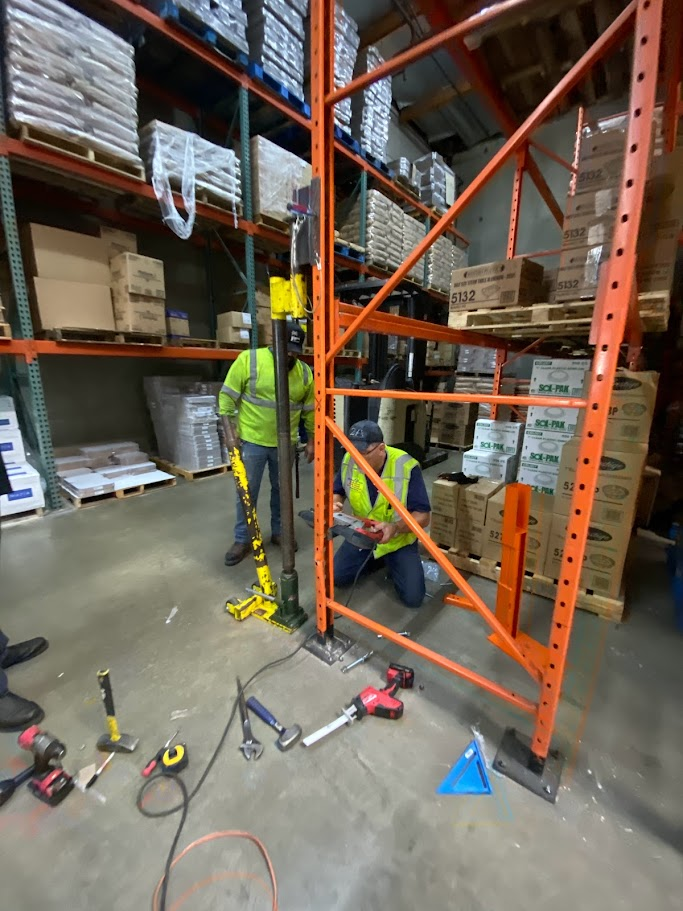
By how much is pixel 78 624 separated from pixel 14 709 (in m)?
0.67

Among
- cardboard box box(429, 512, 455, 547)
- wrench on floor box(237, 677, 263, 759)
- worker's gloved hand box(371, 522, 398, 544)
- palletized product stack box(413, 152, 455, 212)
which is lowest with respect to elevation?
wrench on floor box(237, 677, 263, 759)

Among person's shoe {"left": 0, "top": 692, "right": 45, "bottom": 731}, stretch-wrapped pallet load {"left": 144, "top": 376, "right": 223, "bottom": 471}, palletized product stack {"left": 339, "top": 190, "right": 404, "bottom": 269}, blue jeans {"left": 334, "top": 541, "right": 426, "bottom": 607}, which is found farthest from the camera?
palletized product stack {"left": 339, "top": 190, "right": 404, "bottom": 269}

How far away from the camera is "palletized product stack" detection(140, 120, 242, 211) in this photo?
399cm

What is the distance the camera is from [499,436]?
3906mm

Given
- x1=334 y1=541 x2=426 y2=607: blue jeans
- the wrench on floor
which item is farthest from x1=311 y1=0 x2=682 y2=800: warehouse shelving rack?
the wrench on floor

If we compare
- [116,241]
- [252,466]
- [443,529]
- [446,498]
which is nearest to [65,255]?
[116,241]

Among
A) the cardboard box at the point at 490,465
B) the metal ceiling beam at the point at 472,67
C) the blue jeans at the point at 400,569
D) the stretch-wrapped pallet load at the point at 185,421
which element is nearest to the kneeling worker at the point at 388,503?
the blue jeans at the point at 400,569

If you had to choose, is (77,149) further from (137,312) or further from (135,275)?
(137,312)

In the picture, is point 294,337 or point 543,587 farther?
point 543,587

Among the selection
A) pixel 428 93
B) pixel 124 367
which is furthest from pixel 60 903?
pixel 428 93

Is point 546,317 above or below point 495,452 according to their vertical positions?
above

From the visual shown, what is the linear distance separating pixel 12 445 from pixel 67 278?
181 cm

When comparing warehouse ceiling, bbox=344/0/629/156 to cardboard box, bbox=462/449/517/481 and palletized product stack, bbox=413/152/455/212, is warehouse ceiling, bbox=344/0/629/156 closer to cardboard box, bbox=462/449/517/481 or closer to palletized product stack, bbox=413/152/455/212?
cardboard box, bbox=462/449/517/481

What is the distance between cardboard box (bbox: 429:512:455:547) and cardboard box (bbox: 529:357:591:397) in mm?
1686
